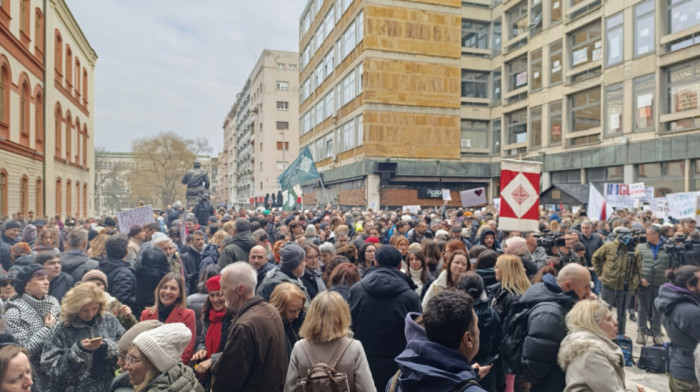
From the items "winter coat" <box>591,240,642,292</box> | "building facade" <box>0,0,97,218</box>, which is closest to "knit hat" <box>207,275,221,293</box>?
"winter coat" <box>591,240,642,292</box>

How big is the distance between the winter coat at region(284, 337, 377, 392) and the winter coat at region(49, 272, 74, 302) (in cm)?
355

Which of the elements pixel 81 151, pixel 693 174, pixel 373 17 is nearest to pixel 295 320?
pixel 693 174

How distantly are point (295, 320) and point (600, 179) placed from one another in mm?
24290

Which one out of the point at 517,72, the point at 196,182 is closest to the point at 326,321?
the point at 196,182

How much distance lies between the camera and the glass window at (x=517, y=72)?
31.1 m

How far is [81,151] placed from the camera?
35.3 m

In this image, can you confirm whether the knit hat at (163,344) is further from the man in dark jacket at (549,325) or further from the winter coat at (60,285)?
the winter coat at (60,285)

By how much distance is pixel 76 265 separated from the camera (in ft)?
20.0

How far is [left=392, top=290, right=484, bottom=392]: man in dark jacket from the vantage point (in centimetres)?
241

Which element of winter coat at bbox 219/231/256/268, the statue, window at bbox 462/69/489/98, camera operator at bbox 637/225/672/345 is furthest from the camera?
window at bbox 462/69/489/98

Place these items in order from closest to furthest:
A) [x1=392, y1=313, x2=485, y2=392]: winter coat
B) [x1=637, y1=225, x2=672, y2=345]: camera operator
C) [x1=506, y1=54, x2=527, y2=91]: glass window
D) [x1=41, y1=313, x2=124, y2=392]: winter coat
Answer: [x1=392, y1=313, x2=485, y2=392]: winter coat < [x1=41, y1=313, x2=124, y2=392]: winter coat < [x1=637, y1=225, x2=672, y2=345]: camera operator < [x1=506, y1=54, x2=527, y2=91]: glass window

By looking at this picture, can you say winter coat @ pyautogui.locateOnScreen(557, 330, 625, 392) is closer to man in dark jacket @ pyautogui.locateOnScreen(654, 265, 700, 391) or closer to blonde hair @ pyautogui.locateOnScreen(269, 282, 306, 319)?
blonde hair @ pyautogui.locateOnScreen(269, 282, 306, 319)

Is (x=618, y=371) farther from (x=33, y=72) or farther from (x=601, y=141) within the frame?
(x=33, y=72)

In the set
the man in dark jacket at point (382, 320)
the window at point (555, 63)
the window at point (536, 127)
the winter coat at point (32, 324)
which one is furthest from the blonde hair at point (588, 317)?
the window at point (536, 127)
